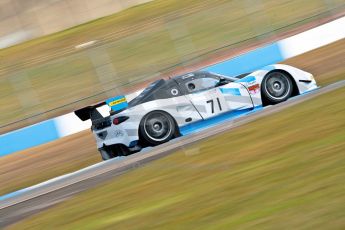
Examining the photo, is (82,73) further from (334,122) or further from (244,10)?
(334,122)

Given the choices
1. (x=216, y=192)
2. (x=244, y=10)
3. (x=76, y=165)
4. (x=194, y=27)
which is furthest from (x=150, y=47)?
(x=216, y=192)

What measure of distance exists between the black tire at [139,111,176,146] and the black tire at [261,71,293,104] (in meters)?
1.64

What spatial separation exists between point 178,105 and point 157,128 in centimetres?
47

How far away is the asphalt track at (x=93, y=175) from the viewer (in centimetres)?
1002

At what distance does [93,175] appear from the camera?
1115 centimetres

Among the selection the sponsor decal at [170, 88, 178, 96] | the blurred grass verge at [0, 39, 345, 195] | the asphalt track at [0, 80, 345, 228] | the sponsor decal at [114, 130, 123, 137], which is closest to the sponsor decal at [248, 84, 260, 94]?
the asphalt track at [0, 80, 345, 228]

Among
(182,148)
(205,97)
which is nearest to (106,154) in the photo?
(182,148)

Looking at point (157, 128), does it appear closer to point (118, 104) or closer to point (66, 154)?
point (118, 104)

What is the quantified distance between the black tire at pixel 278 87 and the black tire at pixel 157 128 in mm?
1644

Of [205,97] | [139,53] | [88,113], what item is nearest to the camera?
[88,113]

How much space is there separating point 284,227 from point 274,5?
39.3 ft

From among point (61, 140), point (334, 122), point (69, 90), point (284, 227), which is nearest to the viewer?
point (284, 227)

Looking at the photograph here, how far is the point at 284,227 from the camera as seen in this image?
568cm

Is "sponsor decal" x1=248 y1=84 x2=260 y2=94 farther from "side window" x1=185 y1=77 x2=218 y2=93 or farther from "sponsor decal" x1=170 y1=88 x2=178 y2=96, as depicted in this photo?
"sponsor decal" x1=170 y1=88 x2=178 y2=96
